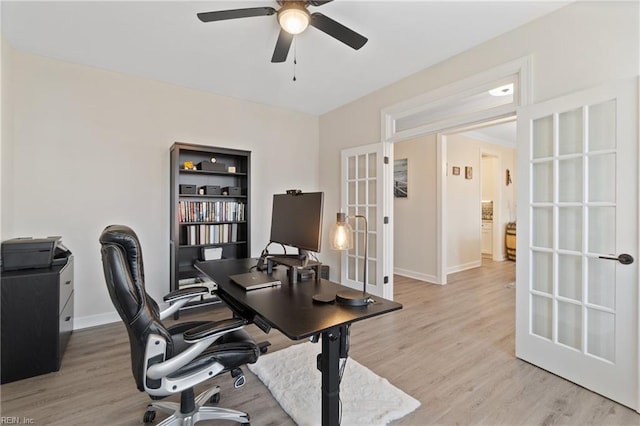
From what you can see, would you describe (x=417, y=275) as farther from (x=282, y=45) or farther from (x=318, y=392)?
(x=282, y=45)

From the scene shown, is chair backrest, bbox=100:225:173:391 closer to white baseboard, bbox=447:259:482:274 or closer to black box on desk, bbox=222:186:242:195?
black box on desk, bbox=222:186:242:195

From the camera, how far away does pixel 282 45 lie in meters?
2.18

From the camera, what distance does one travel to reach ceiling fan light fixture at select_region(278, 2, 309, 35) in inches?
74.5

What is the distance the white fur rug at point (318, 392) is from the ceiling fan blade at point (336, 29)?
2.34m

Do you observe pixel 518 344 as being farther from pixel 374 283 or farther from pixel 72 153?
pixel 72 153

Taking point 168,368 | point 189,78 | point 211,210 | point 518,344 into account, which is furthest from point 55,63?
point 518,344

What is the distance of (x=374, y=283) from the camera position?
12.5 ft

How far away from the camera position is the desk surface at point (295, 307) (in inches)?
47.8

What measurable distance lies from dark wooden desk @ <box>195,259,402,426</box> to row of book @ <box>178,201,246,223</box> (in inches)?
74.3

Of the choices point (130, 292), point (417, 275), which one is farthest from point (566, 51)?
point (417, 275)

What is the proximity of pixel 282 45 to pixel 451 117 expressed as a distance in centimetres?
183

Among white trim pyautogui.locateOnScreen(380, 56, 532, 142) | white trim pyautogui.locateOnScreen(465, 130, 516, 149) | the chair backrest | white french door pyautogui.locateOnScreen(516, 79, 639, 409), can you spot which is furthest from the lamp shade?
white trim pyautogui.locateOnScreen(465, 130, 516, 149)

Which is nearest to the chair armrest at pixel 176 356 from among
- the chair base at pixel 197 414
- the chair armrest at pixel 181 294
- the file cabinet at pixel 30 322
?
the chair base at pixel 197 414

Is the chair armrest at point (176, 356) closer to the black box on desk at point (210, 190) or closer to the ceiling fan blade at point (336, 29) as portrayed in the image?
the ceiling fan blade at point (336, 29)
